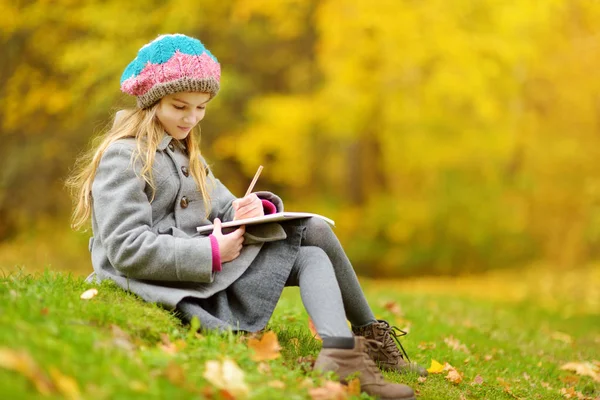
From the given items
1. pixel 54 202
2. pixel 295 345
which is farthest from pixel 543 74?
pixel 295 345

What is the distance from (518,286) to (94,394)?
11554 millimetres

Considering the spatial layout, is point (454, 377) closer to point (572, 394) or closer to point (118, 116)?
point (572, 394)

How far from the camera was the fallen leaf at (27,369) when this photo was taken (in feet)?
6.35

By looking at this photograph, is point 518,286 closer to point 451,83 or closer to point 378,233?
point 378,233

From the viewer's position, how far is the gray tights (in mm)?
2910

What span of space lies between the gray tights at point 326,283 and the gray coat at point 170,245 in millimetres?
80

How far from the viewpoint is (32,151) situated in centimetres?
1083

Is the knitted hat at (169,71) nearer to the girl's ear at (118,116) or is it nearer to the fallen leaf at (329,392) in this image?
the girl's ear at (118,116)

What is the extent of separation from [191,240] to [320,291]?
0.59m

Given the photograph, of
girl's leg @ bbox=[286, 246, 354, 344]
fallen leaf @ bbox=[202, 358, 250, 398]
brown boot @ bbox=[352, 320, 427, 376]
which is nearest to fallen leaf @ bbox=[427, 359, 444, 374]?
brown boot @ bbox=[352, 320, 427, 376]

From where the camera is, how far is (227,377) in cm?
241

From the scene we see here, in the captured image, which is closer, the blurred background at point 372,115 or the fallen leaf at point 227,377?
the fallen leaf at point 227,377

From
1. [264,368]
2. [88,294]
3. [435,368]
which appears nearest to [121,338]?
[88,294]

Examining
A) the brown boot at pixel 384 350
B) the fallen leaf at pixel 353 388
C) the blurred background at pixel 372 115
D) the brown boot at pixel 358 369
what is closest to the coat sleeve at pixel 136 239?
the brown boot at pixel 358 369
